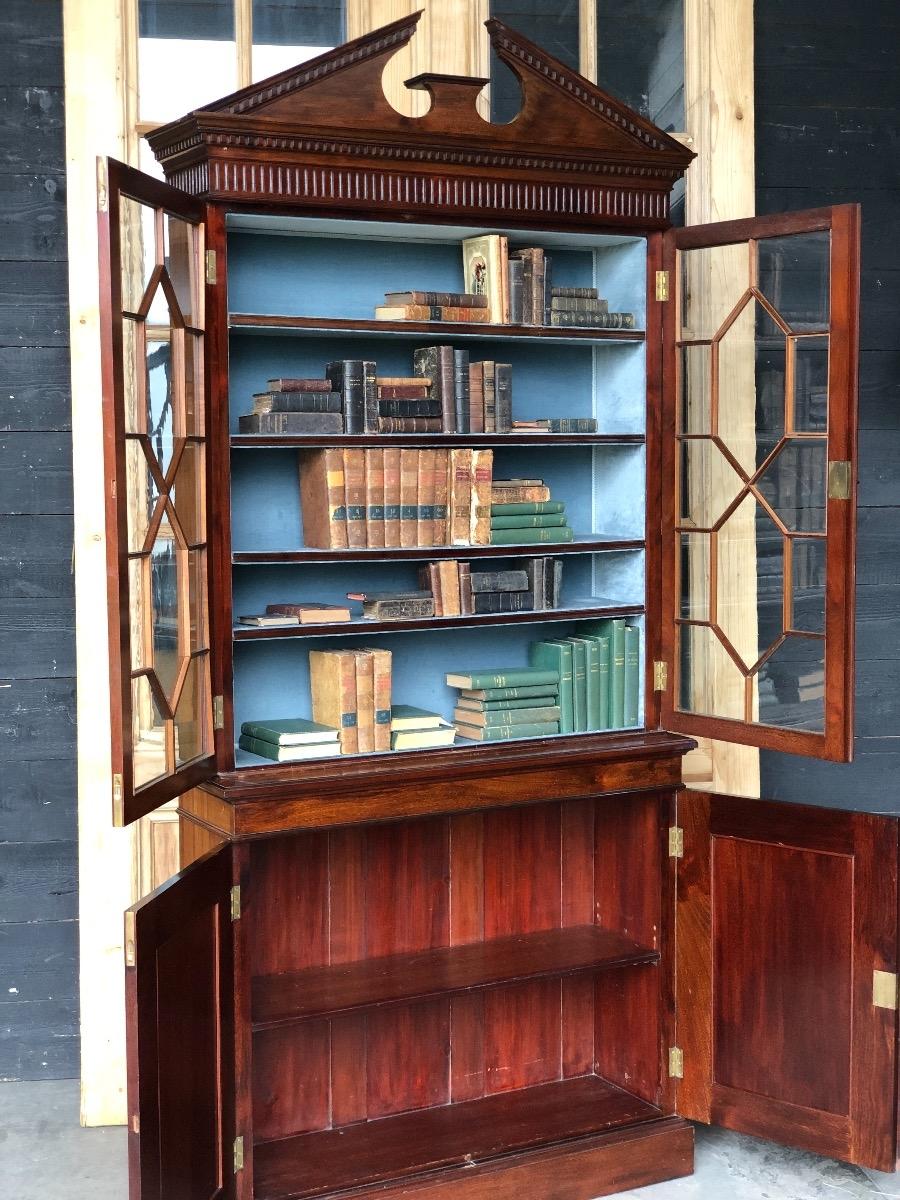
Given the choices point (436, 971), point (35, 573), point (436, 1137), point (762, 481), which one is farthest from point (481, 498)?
point (436, 1137)

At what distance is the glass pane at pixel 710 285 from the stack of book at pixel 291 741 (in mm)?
1452

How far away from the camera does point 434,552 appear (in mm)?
3617

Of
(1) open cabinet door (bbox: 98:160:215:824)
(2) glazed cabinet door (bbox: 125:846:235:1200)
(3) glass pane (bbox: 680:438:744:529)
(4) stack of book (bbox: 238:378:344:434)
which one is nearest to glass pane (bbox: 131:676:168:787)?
(1) open cabinet door (bbox: 98:160:215:824)

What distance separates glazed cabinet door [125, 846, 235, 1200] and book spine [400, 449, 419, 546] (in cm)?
92

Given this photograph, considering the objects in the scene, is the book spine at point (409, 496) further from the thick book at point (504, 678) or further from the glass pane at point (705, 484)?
the glass pane at point (705, 484)

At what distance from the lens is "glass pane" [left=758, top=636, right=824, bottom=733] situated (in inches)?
142

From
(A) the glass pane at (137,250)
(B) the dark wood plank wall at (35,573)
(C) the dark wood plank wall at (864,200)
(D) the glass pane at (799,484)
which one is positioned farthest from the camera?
(C) the dark wood plank wall at (864,200)

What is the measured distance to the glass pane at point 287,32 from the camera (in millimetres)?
3963

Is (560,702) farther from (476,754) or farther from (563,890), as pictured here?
Result: (563,890)

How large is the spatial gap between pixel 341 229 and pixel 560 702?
139 cm

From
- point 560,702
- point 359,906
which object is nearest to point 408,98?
point 560,702

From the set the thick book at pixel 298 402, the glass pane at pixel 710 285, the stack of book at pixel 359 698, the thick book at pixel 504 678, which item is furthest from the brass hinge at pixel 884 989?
the thick book at pixel 298 402

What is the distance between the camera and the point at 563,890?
4.16 meters

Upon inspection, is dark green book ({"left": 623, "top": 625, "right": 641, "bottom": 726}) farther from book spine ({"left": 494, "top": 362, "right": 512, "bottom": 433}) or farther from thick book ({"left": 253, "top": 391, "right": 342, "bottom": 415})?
thick book ({"left": 253, "top": 391, "right": 342, "bottom": 415})
